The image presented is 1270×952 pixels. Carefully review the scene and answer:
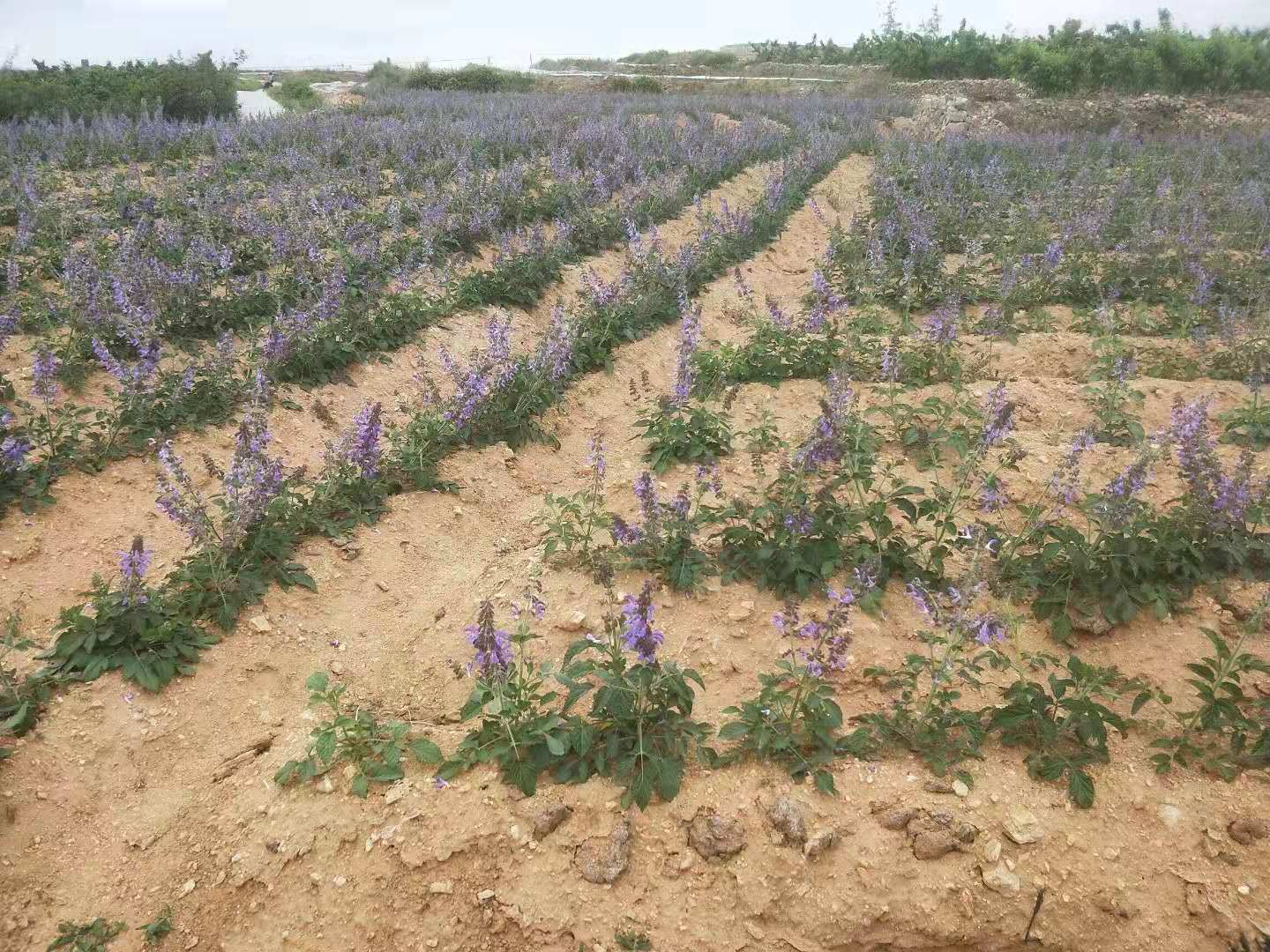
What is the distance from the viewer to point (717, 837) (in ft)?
11.0

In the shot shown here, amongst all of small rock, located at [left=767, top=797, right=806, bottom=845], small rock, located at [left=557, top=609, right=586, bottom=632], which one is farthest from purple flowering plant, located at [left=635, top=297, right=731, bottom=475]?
small rock, located at [left=767, top=797, right=806, bottom=845]

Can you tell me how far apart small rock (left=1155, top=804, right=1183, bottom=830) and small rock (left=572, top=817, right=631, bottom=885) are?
2.32 meters

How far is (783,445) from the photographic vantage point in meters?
6.17

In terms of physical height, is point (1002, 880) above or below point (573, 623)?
below

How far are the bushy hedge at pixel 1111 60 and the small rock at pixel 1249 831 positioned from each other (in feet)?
140

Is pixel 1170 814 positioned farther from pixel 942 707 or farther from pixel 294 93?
pixel 294 93

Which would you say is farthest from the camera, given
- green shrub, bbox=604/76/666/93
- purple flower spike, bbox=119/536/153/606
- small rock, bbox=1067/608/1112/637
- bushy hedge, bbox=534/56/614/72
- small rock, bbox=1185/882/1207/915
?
bushy hedge, bbox=534/56/614/72

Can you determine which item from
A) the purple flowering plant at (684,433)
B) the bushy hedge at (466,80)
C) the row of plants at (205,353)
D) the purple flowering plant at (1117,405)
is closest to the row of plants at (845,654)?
the purple flowering plant at (684,433)

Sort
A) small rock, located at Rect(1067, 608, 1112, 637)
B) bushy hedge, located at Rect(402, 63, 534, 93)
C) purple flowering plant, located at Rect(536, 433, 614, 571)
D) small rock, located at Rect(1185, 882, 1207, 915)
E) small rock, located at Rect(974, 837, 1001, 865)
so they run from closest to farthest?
small rock, located at Rect(1185, 882, 1207, 915) < small rock, located at Rect(974, 837, 1001, 865) < small rock, located at Rect(1067, 608, 1112, 637) < purple flowering plant, located at Rect(536, 433, 614, 571) < bushy hedge, located at Rect(402, 63, 534, 93)

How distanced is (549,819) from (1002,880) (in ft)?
6.22

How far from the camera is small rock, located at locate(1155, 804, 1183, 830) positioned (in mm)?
3387

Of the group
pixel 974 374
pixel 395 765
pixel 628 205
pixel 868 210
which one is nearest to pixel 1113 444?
pixel 974 374

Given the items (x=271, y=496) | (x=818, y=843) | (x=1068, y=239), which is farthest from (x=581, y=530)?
(x=1068, y=239)

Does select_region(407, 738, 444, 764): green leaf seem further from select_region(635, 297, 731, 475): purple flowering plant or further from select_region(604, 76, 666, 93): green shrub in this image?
select_region(604, 76, 666, 93): green shrub
